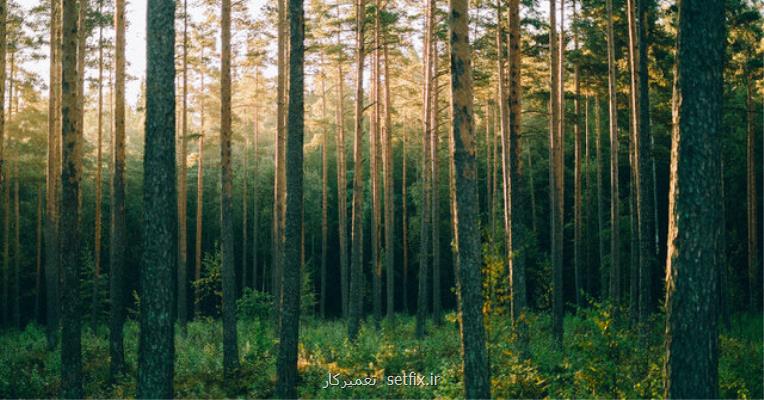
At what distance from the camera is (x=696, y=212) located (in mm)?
5605

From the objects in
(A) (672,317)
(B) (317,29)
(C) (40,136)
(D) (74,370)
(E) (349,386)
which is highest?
(B) (317,29)

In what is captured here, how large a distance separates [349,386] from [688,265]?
8.04 meters

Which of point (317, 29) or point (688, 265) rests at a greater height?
point (317, 29)

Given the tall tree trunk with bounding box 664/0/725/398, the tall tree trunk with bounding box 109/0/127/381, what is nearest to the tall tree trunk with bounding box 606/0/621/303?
the tall tree trunk with bounding box 664/0/725/398

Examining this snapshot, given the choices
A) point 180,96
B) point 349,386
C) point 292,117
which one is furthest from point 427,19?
point 349,386

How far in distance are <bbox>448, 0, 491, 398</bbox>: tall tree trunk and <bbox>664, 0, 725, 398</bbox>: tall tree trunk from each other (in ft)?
7.89

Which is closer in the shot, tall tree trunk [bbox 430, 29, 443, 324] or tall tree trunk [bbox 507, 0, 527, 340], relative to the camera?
tall tree trunk [bbox 507, 0, 527, 340]

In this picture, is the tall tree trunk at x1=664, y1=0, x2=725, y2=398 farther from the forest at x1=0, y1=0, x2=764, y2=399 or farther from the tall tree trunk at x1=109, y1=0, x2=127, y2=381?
the tall tree trunk at x1=109, y1=0, x2=127, y2=381

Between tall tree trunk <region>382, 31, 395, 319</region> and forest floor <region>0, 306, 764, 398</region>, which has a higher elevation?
tall tree trunk <region>382, 31, 395, 319</region>

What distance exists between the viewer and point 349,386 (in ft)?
39.1

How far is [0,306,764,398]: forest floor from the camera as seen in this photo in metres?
9.03

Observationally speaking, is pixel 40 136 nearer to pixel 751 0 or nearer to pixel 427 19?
pixel 427 19

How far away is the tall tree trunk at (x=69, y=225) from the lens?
32.9 ft

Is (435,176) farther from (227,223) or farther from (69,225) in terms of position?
(69,225)
